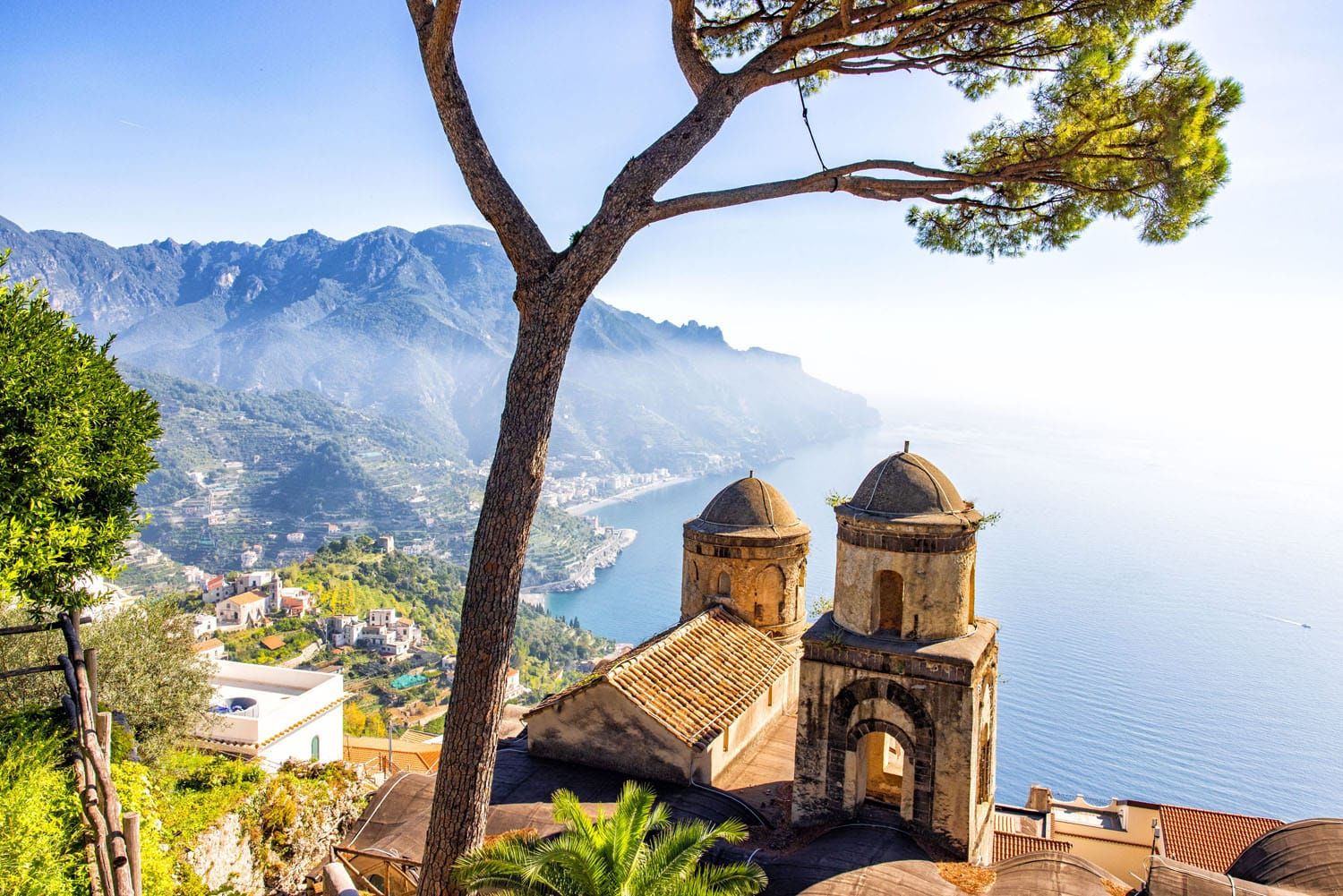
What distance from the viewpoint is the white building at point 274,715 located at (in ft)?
53.3

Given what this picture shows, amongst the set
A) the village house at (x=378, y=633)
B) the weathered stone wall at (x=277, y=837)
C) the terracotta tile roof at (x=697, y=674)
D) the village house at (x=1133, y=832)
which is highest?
the terracotta tile roof at (x=697, y=674)

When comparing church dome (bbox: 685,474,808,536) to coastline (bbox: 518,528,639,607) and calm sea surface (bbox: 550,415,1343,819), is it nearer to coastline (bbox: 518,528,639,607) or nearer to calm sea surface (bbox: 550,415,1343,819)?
calm sea surface (bbox: 550,415,1343,819)

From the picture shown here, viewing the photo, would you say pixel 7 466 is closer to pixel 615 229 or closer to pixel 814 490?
pixel 615 229

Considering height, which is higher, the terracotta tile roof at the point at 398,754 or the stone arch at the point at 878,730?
the stone arch at the point at 878,730

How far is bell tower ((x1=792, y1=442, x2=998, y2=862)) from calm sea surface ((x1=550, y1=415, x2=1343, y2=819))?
37.8 ft

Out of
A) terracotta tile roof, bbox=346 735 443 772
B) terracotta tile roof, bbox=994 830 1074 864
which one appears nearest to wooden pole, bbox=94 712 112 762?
terracotta tile roof, bbox=346 735 443 772

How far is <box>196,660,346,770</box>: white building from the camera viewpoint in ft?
53.3

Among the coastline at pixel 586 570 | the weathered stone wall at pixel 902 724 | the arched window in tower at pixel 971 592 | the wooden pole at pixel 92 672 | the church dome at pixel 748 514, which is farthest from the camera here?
the coastline at pixel 586 570

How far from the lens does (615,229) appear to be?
16.8ft

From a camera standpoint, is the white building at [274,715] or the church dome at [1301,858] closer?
the church dome at [1301,858]

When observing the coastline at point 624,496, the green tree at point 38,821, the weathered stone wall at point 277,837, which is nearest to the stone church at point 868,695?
the weathered stone wall at point 277,837

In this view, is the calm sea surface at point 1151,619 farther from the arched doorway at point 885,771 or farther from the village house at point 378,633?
the village house at point 378,633

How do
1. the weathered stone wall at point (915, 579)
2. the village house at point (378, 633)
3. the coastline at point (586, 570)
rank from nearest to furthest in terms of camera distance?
the weathered stone wall at point (915, 579), the village house at point (378, 633), the coastline at point (586, 570)

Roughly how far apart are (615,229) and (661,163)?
0.60 meters
